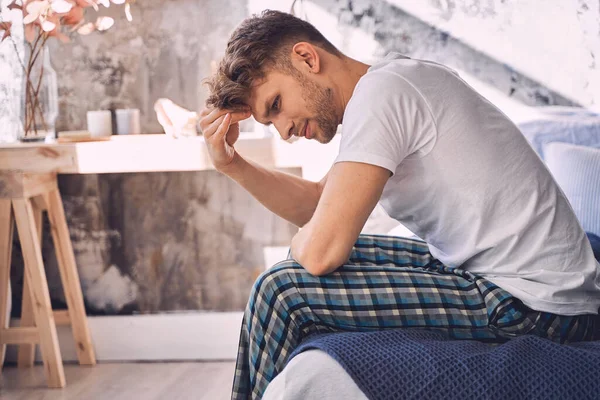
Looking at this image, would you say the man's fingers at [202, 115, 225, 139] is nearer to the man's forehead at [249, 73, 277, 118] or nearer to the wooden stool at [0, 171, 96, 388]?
the man's forehead at [249, 73, 277, 118]

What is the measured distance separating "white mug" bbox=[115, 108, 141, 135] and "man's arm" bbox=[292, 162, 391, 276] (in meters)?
1.60

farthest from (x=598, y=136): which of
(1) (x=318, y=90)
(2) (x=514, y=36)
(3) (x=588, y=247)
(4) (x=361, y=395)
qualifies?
(4) (x=361, y=395)

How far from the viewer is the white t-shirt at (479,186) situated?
1.43 metres

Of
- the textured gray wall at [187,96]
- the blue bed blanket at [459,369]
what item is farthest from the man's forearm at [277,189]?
the textured gray wall at [187,96]

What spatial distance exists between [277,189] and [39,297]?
43.4 inches

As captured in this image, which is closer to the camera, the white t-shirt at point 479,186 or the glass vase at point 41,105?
the white t-shirt at point 479,186

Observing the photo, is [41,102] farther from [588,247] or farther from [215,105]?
[588,247]

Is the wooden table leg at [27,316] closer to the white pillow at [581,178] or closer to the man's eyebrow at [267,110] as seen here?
the man's eyebrow at [267,110]

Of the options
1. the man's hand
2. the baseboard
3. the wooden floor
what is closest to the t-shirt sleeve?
the man's hand

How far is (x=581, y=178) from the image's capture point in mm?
2215

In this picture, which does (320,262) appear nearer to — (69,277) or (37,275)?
(37,275)

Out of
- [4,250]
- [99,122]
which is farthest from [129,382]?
[99,122]

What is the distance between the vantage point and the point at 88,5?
2697 mm

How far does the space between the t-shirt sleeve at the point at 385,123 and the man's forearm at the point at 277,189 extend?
1.89ft
